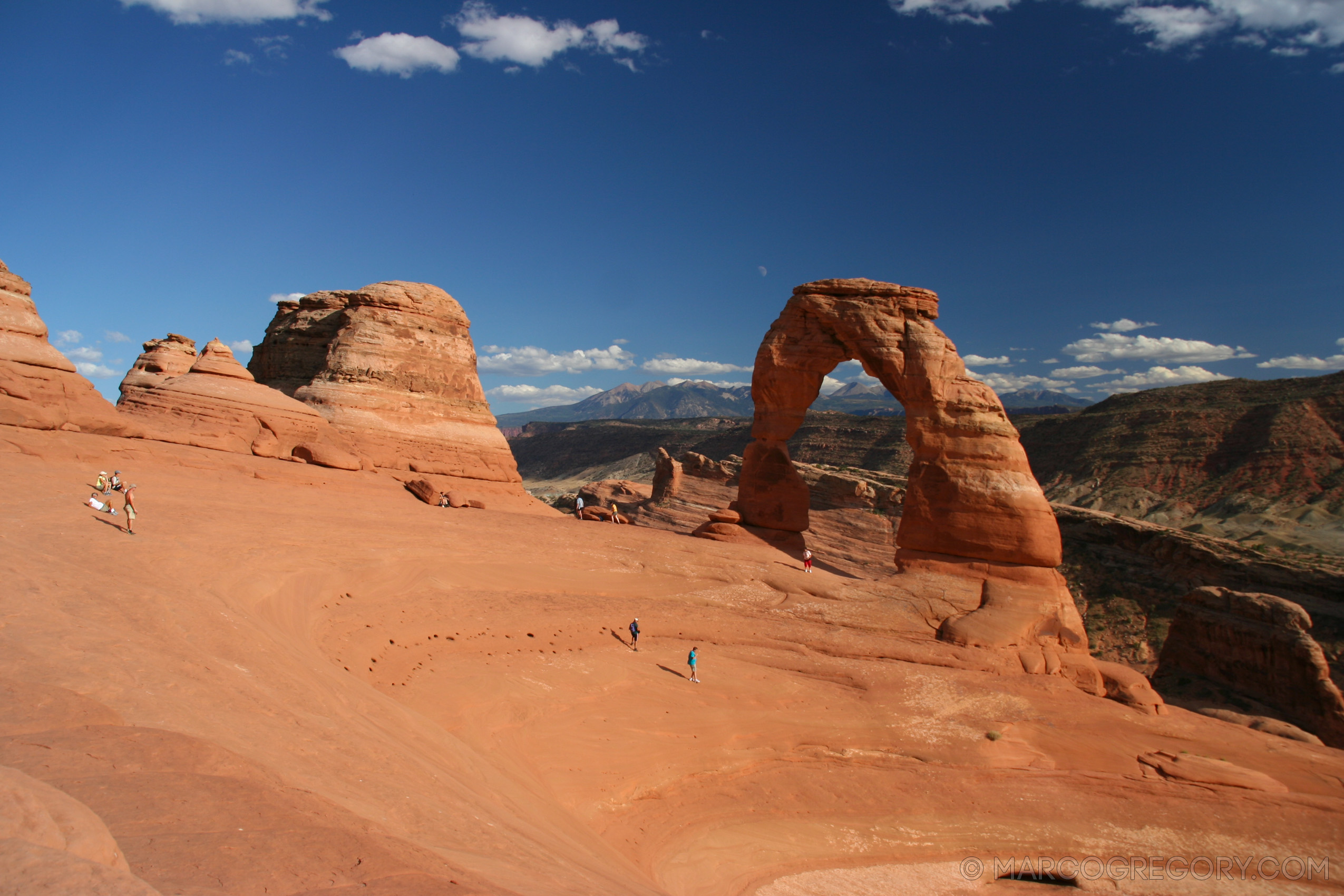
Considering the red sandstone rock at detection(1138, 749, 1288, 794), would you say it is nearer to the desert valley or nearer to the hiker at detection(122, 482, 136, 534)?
the desert valley

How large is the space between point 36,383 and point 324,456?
19.0 feet

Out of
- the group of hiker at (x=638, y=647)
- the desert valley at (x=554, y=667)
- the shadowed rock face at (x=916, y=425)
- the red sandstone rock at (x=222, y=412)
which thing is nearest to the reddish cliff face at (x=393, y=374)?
the desert valley at (x=554, y=667)

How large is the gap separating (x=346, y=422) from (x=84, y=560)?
1309 cm

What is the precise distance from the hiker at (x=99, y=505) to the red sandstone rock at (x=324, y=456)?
6.69 m

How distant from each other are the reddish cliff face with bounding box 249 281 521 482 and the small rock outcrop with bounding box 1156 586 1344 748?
73.0 feet

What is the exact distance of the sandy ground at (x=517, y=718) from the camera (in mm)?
4465

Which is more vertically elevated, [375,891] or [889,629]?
[375,891]

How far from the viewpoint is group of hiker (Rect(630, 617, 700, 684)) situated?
40.3ft

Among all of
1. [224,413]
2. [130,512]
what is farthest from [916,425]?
[224,413]

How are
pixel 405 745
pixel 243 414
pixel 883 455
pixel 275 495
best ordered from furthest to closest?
pixel 883 455 → pixel 243 414 → pixel 275 495 → pixel 405 745

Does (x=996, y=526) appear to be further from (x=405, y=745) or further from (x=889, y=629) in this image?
(x=405, y=745)

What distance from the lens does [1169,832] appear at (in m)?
11.0

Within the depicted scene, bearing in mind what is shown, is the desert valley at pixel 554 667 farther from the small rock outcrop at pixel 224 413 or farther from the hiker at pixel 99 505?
the hiker at pixel 99 505

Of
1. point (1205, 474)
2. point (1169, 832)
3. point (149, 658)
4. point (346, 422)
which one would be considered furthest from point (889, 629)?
point (1205, 474)
